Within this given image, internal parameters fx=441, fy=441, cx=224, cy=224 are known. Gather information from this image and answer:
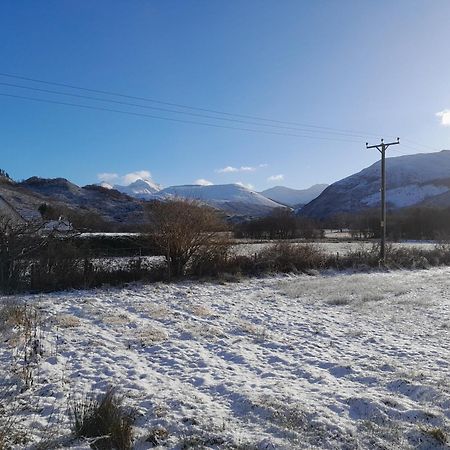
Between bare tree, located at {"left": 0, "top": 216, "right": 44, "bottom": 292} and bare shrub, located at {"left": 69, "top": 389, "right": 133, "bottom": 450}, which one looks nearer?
bare shrub, located at {"left": 69, "top": 389, "right": 133, "bottom": 450}

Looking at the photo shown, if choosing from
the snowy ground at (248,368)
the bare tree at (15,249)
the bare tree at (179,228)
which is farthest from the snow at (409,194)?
the bare tree at (15,249)

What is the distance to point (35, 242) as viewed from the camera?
1591 cm

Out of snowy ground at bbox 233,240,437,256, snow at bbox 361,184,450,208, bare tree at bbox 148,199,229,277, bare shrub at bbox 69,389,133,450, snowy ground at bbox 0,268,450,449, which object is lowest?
snowy ground at bbox 0,268,450,449

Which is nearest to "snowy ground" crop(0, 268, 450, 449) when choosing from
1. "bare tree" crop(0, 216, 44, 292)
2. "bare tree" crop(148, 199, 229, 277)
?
"bare tree" crop(0, 216, 44, 292)

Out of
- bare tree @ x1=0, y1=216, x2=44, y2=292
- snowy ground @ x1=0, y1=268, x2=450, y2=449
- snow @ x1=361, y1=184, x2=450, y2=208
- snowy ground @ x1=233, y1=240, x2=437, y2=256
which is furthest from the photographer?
snow @ x1=361, y1=184, x2=450, y2=208

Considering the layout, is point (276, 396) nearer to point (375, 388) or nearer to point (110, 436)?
point (375, 388)

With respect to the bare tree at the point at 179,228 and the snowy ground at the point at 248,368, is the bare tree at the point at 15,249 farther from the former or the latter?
the bare tree at the point at 179,228

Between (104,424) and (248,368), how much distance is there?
360cm

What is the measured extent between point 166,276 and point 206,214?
3.18 m

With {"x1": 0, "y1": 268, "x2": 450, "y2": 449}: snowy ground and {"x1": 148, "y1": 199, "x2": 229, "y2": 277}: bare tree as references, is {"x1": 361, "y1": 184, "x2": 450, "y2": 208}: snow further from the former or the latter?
{"x1": 0, "y1": 268, "x2": 450, "y2": 449}: snowy ground

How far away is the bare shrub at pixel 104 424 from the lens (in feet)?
15.5

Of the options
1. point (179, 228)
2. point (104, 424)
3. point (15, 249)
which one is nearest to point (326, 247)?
point (179, 228)

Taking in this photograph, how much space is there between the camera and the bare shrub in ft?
15.5

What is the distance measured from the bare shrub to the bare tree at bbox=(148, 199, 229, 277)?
13.3 metres
